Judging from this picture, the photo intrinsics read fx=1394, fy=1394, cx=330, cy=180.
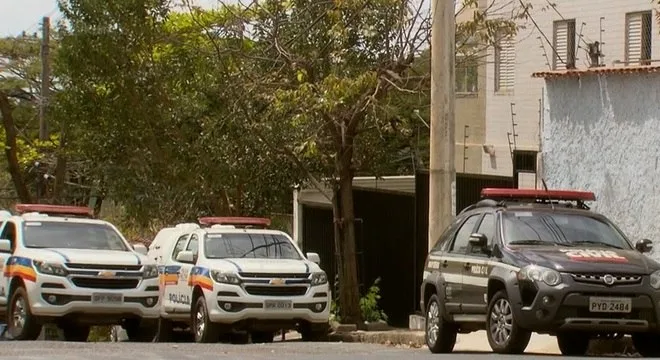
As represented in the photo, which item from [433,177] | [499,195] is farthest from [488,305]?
[433,177]

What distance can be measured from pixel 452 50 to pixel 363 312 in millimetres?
7193

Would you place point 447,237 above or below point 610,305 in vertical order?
above

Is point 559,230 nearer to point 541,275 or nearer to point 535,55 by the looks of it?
point 541,275

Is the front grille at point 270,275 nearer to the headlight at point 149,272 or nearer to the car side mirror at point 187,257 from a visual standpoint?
the headlight at point 149,272

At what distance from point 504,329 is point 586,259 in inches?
46.3

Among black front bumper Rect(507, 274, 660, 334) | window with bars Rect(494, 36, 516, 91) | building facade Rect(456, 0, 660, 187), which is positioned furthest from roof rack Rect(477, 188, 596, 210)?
window with bars Rect(494, 36, 516, 91)

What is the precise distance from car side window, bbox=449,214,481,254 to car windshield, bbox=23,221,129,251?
6.12 meters

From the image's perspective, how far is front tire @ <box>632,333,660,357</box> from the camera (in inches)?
586

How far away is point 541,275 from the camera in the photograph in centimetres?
1428

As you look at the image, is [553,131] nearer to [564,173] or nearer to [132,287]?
[564,173]

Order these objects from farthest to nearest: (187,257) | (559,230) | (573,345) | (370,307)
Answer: (370,307) → (187,257) → (573,345) → (559,230)

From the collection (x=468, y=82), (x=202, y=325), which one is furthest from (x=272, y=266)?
(x=468, y=82)

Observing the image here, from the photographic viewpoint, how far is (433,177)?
61.4 ft

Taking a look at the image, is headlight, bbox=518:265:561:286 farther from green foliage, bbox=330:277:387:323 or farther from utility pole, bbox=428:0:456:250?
green foliage, bbox=330:277:387:323
